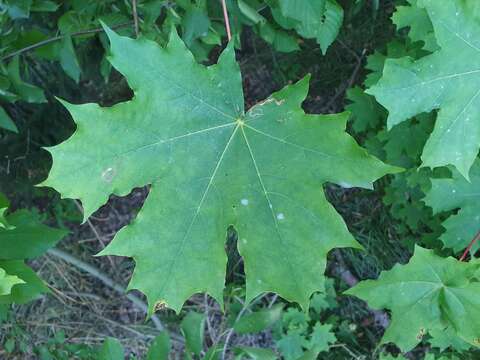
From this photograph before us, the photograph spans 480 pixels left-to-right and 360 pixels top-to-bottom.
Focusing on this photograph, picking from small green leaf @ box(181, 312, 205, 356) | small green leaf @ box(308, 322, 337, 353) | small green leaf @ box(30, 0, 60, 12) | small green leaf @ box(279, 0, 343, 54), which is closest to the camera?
small green leaf @ box(279, 0, 343, 54)

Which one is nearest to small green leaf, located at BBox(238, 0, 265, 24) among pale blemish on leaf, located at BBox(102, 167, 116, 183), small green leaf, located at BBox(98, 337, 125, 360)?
pale blemish on leaf, located at BBox(102, 167, 116, 183)

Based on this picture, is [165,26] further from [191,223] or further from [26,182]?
[26,182]

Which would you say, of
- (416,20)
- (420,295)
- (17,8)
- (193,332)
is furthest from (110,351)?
(416,20)

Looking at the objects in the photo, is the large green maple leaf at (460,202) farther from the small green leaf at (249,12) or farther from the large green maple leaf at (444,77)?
the small green leaf at (249,12)

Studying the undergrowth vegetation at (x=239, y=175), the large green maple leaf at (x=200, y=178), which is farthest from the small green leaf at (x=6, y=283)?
the large green maple leaf at (x=200, y=178)

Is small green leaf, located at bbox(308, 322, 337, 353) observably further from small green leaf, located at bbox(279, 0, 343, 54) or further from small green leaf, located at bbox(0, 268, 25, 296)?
small green leaf, located at bbox(0, 268, 25, 296)

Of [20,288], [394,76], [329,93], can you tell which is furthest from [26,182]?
[394,76]

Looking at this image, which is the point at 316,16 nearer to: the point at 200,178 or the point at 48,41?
the point at 200,178
